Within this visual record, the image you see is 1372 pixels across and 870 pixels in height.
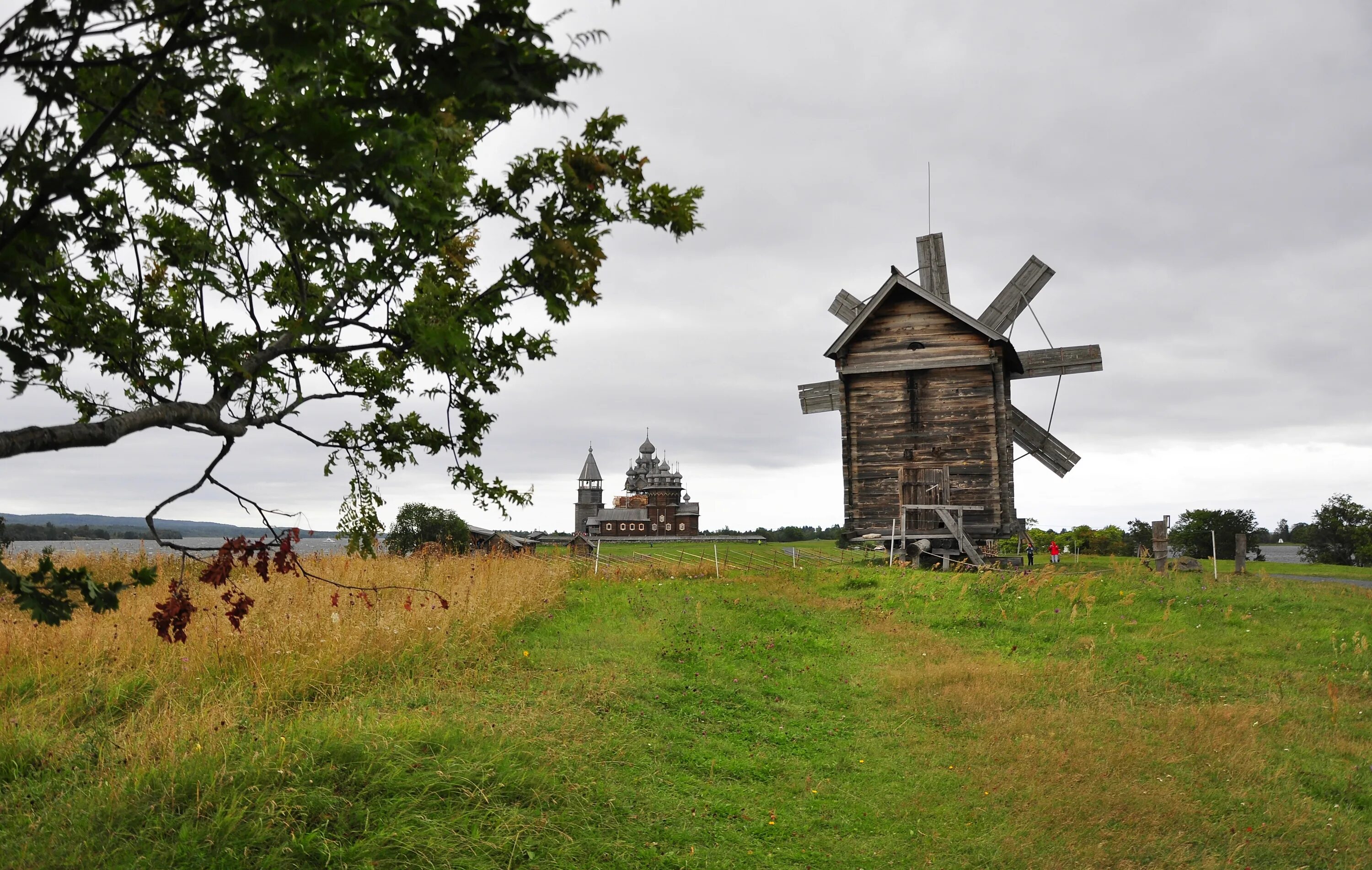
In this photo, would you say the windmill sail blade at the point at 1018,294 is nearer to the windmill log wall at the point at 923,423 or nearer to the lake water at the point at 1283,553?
the windmill log wall at the point at 923,423

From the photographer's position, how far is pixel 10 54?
10.2 feet

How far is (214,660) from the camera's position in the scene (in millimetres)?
8359

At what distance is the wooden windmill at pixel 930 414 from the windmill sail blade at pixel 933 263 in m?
1.61

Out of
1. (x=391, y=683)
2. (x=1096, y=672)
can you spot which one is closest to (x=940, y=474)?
(x=1096, y=672)

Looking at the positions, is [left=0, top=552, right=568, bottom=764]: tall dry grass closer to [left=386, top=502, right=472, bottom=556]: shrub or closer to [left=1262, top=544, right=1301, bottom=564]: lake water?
[left=386, top=502, right=472, bottom=556]: shrub

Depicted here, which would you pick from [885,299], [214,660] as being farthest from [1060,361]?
[214,660]

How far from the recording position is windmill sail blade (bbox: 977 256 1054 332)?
21.4m

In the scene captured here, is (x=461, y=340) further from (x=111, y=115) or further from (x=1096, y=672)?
(x=1096, y=672)

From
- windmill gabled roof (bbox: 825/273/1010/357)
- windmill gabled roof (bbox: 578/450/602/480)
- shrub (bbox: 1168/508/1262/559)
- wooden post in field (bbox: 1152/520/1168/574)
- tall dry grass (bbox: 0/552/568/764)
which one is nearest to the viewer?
tall dry grass (bbox: 0/552/568/764)

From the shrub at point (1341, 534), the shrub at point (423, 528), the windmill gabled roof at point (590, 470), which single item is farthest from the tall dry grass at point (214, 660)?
the windmill gabled roof at point (590, 470)

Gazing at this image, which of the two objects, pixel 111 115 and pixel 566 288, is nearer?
pixel 111 115

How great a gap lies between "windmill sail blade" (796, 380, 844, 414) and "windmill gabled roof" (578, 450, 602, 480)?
6815 centimetres

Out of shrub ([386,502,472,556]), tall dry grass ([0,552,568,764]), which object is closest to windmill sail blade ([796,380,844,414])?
tall dry grass ([0,552,568,764])

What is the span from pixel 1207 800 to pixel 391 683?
7787 mm
